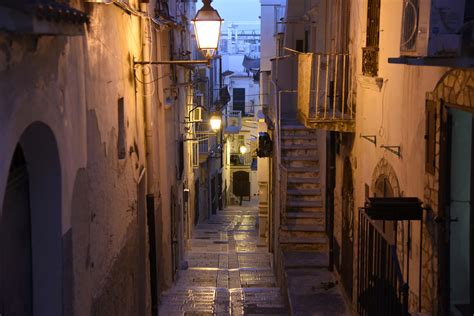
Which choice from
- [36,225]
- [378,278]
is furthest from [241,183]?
[36,225]

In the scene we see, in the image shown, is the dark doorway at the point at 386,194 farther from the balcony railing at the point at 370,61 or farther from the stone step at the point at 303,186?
the stone step at the point at 303,186

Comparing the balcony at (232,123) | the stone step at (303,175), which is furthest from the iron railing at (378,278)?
the balcony at (232,123)

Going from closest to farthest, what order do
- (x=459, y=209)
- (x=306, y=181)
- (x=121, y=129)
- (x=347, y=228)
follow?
1. (x=459, y=209)
2. (x=121, y=129)
3. (x=347, y=228)
4. (x=306, y=181)

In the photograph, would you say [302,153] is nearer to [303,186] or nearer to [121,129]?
[303,186]

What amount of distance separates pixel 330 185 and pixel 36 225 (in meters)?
10.3

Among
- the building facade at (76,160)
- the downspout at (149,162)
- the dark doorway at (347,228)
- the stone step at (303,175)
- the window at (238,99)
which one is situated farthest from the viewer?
the window at (238,99)

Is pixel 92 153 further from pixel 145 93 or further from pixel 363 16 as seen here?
pixel 363 16

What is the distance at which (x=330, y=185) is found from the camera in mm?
15375

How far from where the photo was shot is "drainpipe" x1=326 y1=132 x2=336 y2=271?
14.8 metres

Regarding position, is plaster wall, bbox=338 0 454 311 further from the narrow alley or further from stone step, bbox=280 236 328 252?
stone step, bbox=280 236 328 252

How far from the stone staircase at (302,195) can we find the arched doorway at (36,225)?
419 inches

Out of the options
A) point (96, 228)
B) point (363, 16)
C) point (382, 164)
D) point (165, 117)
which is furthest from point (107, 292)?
point (165, 117)

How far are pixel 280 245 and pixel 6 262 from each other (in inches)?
449

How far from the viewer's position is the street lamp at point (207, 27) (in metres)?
10.6
